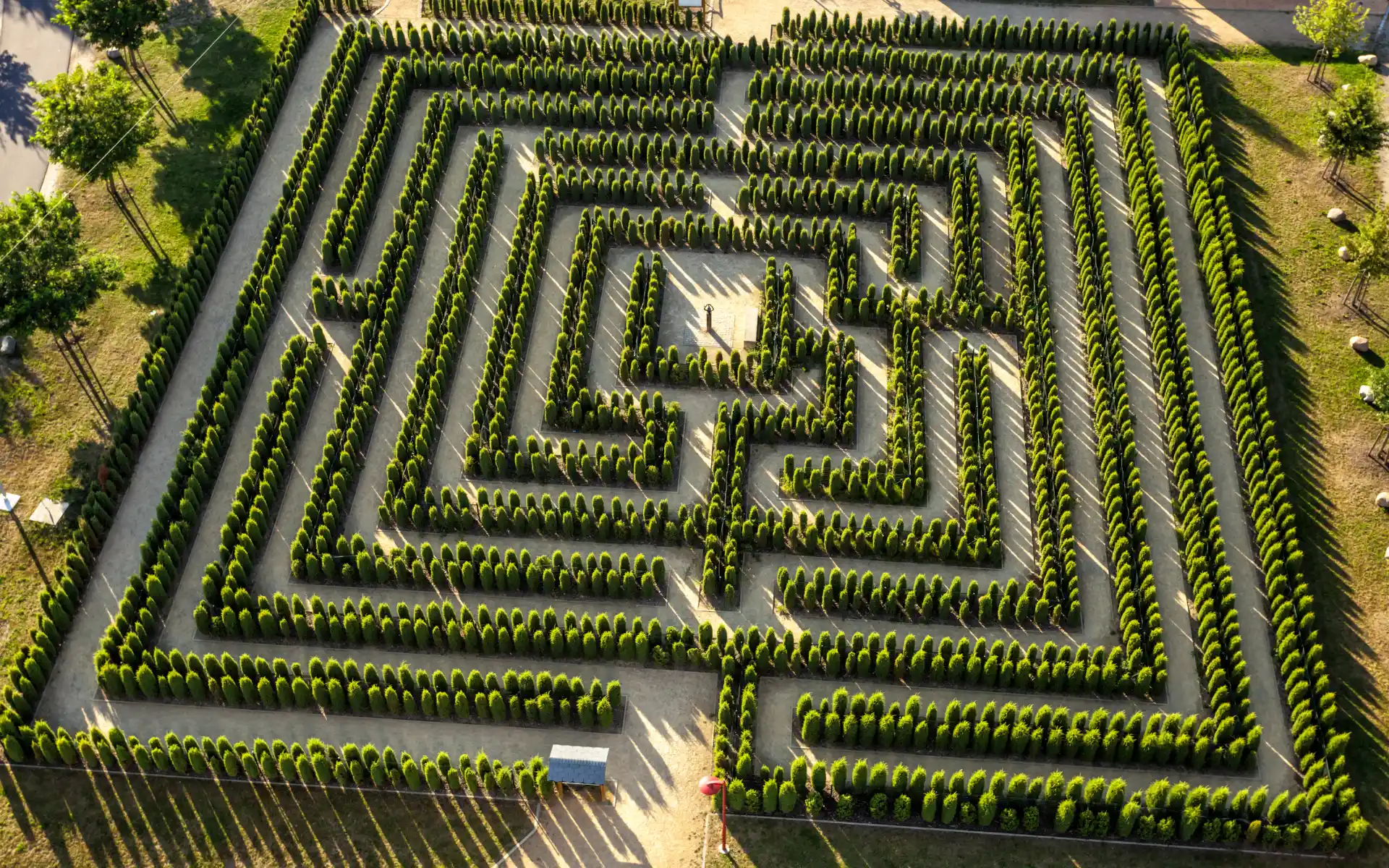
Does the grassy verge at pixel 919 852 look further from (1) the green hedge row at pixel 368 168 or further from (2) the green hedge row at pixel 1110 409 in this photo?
(1) the green hedge row at pixel 368 168

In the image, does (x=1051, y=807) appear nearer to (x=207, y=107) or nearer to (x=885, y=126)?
(x=885, y=126)

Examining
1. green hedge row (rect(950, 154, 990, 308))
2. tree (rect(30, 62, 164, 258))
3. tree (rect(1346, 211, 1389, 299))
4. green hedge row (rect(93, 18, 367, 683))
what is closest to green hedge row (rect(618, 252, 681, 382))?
green hedge row (rect(950, 154, 990, 308))

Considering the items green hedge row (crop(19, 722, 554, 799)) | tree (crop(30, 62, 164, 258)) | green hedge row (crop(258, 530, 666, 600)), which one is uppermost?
tree (crop(30, 62, 164, 258))

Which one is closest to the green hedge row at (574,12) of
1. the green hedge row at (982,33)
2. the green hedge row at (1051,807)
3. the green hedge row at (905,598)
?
the green hedge row at (982,33)

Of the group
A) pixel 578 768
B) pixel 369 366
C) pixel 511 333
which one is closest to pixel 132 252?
pixel 369 366

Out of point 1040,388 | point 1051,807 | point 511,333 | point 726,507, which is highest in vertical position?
point 511,333

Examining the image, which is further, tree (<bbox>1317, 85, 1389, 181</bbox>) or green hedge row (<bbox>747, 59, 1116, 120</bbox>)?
green hedge row (<bbox>747, 59, 1116, 120</bbox>)

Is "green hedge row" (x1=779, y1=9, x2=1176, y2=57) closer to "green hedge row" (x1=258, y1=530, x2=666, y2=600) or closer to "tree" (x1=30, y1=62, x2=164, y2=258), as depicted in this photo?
"green hedge row" (x1=258, y1=530, x2=666, y2=600)
